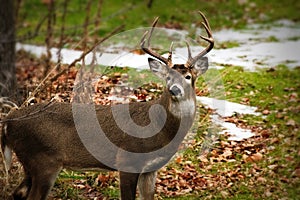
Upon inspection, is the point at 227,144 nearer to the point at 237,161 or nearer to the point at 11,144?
the point at 237,161

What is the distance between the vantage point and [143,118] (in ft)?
21.9

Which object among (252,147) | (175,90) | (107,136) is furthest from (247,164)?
(175,90)

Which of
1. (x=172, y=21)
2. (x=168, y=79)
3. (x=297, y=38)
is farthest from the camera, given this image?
(x=172, y=21)

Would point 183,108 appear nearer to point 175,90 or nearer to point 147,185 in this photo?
point 175,90

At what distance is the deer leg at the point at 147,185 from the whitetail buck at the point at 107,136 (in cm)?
2

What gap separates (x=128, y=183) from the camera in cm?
657

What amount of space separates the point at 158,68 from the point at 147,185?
1.25m

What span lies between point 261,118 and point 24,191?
170 inches

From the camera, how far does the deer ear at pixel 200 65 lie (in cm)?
655

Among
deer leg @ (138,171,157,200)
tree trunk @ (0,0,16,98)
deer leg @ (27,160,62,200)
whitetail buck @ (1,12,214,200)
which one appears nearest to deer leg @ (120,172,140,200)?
whitetail buck @ (1,12,214,200)

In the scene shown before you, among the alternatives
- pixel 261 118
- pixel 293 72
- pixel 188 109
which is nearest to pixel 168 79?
pixel 188 109

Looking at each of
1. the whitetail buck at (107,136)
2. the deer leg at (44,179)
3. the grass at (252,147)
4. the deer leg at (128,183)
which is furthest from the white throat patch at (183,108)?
the grass at (252,147)

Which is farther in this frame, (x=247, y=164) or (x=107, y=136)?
(x=247, y=164)

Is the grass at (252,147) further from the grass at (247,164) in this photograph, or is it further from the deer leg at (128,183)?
the deer leg at (128,183)
